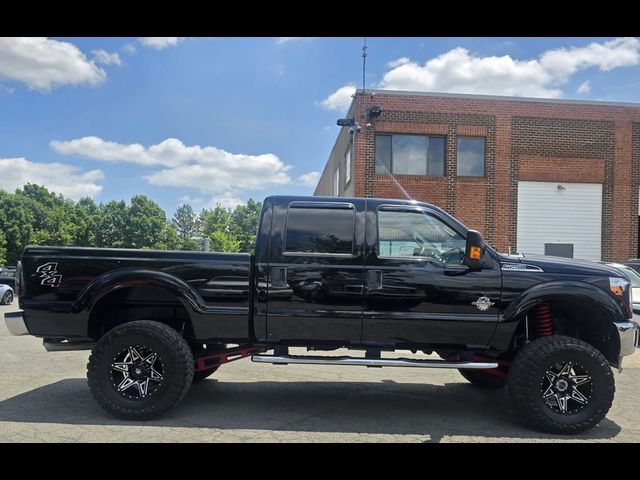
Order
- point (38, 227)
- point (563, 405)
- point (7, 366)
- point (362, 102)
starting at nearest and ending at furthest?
point (563, 405)
point (7, 366)
point (362, 102)
point (38, 227)

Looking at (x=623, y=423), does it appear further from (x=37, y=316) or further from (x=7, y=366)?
(x=7, y=366)

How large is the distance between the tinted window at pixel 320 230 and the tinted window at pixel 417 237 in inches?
13.1

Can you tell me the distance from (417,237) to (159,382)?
2.86m

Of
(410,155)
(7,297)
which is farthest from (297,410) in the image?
(7,297)

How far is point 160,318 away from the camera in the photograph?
200 inches

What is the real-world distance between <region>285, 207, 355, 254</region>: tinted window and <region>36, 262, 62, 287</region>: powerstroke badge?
2230mm

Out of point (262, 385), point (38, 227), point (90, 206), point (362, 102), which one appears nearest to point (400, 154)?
point (362, 102)

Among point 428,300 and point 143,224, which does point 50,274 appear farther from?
point 143,224

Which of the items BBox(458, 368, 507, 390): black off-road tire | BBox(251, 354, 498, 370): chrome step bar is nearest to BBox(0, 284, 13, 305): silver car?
BBox(251, 354, 498, 370): chrome step bar

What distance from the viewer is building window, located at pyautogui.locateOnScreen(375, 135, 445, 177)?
1542cm

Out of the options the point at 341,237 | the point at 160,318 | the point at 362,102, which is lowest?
the point at 160,318

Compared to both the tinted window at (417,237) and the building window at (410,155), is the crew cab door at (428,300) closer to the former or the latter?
the tinted window at (417,237)

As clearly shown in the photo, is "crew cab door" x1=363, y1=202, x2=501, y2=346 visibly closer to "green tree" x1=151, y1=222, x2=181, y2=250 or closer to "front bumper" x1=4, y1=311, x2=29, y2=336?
"front bumper" x1=4, y1=311, x2=29, y2=336

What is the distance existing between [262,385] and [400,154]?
10.9 meters
